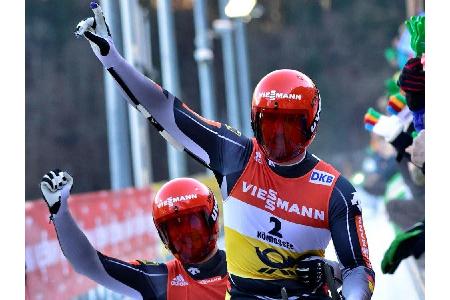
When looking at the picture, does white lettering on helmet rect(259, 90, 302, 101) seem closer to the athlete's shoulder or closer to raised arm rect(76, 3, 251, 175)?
raised arm rect(76, 3, 251, 175)

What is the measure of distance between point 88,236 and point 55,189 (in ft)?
16.7

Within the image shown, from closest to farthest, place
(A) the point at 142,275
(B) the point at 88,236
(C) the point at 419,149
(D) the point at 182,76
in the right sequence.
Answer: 1. (A) the point at 142,275
2. (C) the point at 419,149
3. (B) the point at 88,236
4. (D) the point at 182,76

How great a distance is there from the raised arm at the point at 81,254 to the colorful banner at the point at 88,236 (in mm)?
1551

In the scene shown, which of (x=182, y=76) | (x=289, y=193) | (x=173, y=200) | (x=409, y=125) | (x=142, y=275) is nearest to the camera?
(x=289, y=193)

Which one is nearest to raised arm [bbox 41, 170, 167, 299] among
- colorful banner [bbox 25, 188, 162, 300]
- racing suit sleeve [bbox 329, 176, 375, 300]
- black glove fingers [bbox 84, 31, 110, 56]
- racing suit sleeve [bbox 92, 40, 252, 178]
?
racing suit sleeve [bbox 92, 40, 252, 178]

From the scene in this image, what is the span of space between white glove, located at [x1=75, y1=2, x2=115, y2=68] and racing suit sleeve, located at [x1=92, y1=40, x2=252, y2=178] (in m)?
0.21

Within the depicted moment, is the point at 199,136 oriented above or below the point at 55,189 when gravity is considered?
above

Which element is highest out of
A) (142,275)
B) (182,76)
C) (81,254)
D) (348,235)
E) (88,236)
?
(348,235)

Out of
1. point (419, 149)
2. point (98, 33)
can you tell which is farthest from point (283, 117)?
point (419, 149)

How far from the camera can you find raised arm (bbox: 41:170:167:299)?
4277mm

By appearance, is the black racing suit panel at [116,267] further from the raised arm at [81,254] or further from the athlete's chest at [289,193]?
the athlete's chest at [289,193]

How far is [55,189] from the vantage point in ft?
14.0

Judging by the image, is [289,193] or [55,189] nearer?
[289,193]

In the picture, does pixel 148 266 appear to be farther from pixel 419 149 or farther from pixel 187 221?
pixel 419 149
